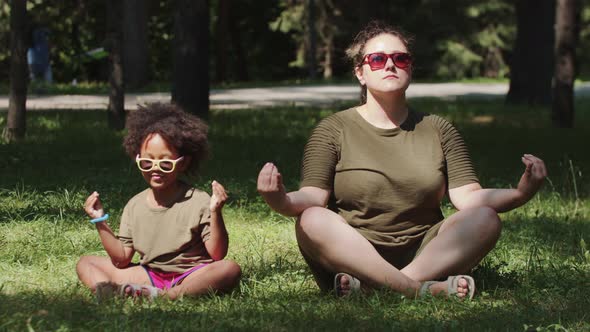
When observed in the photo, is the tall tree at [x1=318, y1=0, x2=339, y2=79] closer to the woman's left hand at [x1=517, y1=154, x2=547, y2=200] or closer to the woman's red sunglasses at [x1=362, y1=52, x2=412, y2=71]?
the woman's red sunglasses at [x1=362, y1=52, x2=412, y2=71]

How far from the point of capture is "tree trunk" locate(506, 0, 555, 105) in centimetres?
2167

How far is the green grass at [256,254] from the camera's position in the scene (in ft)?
16.4

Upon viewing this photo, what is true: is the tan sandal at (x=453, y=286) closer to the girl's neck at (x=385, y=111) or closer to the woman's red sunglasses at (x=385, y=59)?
the girl's neck at (x=385, y=111)

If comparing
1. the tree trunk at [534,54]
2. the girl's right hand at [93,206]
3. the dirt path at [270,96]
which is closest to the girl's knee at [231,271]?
the girl's right hand at [93,206]

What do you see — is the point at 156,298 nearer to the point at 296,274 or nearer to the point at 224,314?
the point at 224,314

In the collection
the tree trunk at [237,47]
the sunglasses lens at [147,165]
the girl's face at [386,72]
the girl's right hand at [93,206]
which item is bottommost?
the tree trunk at [237,47]

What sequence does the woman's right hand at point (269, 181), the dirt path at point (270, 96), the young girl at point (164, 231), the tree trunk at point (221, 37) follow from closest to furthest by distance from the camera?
the woman's right hand at point (269, 181), the young girl at point (164, 231), the dirt path at point (270, 96), the tree trunk at point (221, 37)

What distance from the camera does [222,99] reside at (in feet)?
76.8

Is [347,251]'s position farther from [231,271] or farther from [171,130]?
[171,130]

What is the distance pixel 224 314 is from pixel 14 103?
8.18 m

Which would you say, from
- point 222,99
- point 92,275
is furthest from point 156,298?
point 222,99

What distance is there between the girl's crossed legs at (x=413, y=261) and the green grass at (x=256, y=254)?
14 cm

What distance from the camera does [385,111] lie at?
5.94m

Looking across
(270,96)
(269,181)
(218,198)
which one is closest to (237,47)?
(270,96)
